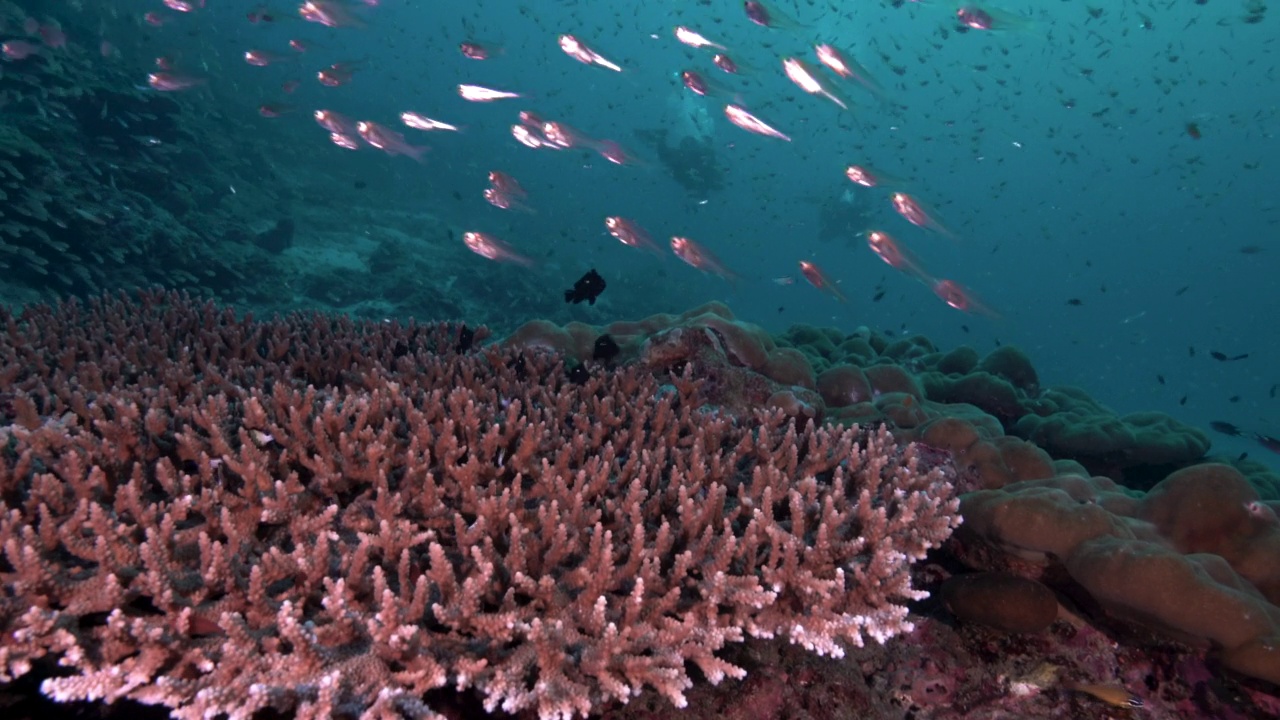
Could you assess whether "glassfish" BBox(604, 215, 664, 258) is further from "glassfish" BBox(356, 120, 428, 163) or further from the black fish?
"glassfish" BBox(356, 120, 428, 163)

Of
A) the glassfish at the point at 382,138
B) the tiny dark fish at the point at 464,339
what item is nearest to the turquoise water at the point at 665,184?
the glassfish at the point at 382,138

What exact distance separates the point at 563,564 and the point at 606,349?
348 centimetres

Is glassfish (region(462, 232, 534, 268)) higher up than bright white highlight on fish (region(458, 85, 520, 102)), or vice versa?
bright white highlight on fish (region(458, 85, 520, 102))

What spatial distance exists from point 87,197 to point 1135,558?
1867 cm

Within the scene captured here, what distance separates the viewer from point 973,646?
10.8 feet

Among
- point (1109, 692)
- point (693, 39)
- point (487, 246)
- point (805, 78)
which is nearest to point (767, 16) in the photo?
point (805, 78)

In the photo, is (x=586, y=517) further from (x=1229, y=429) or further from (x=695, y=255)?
(x=1229, y=429)

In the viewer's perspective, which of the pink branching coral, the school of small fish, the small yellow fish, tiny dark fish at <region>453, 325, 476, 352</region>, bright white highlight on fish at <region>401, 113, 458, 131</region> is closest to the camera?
the pink branching coral

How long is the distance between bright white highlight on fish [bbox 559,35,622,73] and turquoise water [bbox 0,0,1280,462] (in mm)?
127

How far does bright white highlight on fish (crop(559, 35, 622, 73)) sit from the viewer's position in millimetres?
8695

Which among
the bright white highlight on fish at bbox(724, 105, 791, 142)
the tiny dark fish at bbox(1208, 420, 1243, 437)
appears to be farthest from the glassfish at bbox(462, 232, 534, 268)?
the tiny dark fish at bbox(1208, 420, 1243, 437)

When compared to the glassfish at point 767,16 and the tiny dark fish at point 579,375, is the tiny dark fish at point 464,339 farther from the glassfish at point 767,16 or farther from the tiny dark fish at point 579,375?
the glassfish at point 767,16

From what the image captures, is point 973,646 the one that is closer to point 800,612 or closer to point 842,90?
point 800,612

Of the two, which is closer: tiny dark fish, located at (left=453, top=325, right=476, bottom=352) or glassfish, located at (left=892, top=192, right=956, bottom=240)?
tiny dark fish, located at (left=453, top=325, right=476, bottom=352)
